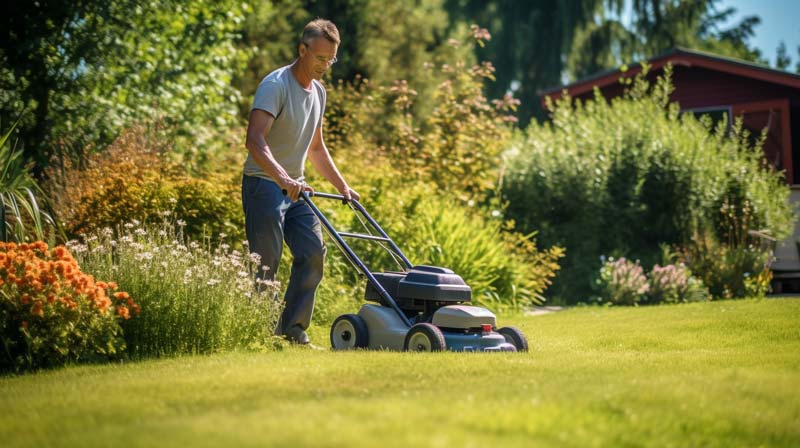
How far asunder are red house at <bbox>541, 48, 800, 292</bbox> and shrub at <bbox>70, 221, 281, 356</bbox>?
13208 millimetres

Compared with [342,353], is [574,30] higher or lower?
higher

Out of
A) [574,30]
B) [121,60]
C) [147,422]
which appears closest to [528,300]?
[121,60]

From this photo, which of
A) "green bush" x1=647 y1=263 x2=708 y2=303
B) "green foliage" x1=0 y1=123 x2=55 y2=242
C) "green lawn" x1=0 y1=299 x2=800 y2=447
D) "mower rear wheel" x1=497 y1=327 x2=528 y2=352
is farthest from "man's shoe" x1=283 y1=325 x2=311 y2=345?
"green bush" x1=647 y1=263 x2=708 y2=303

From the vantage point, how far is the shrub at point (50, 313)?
5.77 meters

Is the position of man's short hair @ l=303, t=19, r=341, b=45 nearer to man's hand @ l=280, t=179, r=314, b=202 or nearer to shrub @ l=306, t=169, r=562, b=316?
man's hand @ l=280, t=179, r=314, b=202

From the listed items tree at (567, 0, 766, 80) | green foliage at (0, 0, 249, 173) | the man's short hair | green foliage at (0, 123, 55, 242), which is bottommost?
green foliage at (0, 123, 55, 242)

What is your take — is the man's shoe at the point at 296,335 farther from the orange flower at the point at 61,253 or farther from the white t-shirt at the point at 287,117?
the orange flower at the point at 61,253

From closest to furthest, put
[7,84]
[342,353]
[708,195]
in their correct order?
[342,353] → [7,84] → [708,195]

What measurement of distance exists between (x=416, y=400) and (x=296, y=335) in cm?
267

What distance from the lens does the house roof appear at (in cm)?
1769

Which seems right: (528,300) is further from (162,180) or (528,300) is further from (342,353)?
(342,353)

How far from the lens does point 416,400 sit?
4.26 m

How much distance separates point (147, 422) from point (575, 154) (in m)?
11.1

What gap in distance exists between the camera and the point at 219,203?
30.0ft
